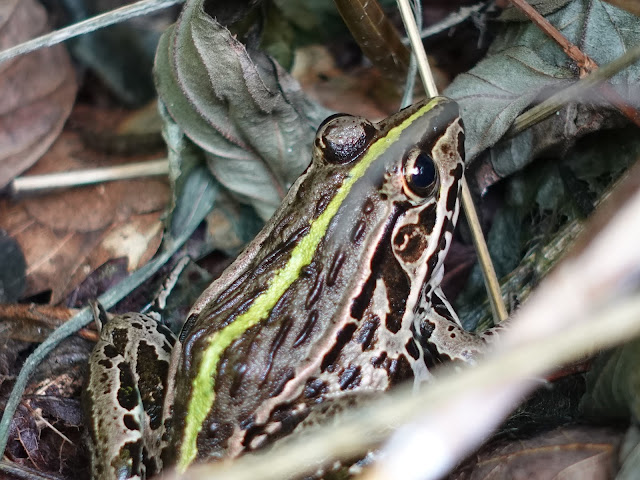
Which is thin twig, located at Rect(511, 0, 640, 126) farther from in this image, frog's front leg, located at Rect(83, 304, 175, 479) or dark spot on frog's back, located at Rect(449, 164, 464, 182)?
frog's front leg, located at Rect(83, 304, 175, 479)

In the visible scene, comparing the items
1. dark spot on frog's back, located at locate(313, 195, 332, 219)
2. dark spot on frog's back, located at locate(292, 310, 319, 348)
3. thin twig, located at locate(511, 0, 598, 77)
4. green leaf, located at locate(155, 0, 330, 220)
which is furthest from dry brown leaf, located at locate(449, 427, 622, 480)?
green leaf, located at locate(155, 0, 330, 220)

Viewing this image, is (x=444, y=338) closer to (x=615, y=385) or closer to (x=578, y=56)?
(x=615, y=385)

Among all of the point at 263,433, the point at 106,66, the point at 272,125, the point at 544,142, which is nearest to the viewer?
the point at 263,433

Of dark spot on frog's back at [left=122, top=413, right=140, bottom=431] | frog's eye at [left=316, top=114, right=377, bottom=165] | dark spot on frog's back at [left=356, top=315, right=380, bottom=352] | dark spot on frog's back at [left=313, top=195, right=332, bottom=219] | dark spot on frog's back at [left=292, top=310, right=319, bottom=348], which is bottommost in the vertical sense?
dark spot on frog's back at [left=356, top=315, right=380, bottom=352]

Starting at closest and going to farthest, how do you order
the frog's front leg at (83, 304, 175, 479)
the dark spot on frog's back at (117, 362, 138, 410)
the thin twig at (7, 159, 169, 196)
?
the frog's front leg at (83, 304, 175, 479) < the dark spot on frog's back at (117, 362, 138, 410) < the thin twig at (7, 159, 169, 196)

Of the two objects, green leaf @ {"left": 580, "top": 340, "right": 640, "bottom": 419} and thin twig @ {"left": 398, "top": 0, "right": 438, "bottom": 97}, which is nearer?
green leaf @ {"left": 580, "top": 340, "right": 640, "bottom": 419}

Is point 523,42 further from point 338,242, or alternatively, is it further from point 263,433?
point 263,433

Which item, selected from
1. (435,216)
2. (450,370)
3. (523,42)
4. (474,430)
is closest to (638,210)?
(474,430)

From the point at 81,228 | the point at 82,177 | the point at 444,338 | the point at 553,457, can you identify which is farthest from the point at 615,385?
the point at 82,177
